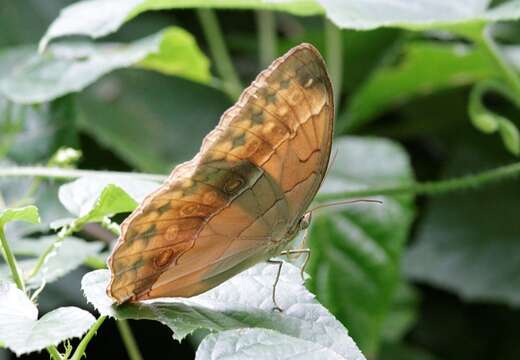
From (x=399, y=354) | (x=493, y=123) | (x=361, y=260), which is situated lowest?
(x=399, y=354)

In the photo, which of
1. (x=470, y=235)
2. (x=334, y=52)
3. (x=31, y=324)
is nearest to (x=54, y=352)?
(x=31, y=324)

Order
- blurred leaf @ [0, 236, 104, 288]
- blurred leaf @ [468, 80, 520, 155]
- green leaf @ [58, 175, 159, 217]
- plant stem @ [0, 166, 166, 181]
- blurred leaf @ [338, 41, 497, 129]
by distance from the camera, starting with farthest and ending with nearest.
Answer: blurred leaf @ [338, 41, 497, 129] < blurred leaf @ [468, 80, 520, 155] < plant stem @ [0, 166, 166, 181] < blurred leaf @ [0, 236, 104, 288] < green leaf @ [58, 175, 159, 217]

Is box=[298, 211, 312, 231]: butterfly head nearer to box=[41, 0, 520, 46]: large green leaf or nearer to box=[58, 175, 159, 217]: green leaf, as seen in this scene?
box=[58, 175, 159, 217]: green leaf

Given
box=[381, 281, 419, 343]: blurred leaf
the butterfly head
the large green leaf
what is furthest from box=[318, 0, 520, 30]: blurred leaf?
box=[381, 281, 419, 343]: blurred leaf

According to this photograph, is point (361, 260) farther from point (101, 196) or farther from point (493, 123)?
point (101, 196)

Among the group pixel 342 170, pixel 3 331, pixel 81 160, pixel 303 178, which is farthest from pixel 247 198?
pixel 81 160

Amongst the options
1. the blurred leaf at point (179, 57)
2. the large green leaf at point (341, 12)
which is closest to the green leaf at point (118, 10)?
the large green leaf at point (341, 12)
